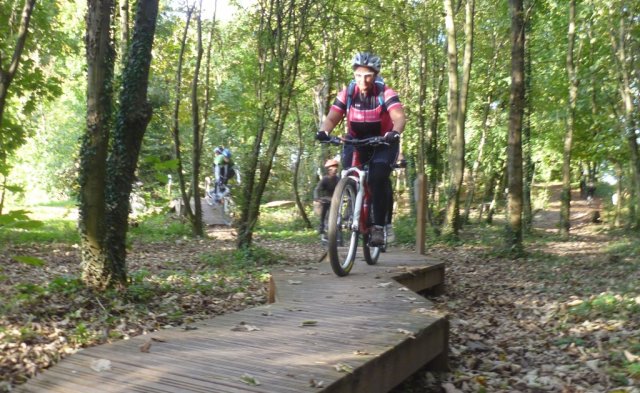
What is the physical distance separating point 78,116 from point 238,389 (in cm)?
2880

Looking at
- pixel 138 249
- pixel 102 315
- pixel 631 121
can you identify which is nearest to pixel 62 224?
pixel 138 249

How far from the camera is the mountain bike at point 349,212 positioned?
17.4ft

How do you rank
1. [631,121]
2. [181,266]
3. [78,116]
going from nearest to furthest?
[181,266] < [631,121] < [78,116]

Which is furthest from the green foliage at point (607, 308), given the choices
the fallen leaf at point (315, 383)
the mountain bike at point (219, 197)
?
the mountain bike at point (219, 197)

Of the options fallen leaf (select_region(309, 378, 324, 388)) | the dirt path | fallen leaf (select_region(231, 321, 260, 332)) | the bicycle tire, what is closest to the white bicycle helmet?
the bicycle tire

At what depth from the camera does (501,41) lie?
20031mm

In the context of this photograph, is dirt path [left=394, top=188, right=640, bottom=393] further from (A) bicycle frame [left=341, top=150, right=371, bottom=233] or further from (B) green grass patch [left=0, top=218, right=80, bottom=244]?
(B) green grass patch [left=0, top=218, right=80, bottom=244]

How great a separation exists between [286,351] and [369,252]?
3345 millimetres

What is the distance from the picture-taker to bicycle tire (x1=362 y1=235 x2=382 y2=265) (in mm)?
6157

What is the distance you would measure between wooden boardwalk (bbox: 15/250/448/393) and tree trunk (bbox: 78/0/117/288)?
1.73m

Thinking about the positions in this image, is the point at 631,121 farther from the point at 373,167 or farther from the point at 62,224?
the point at 62,224

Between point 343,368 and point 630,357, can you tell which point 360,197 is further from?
point 343,368

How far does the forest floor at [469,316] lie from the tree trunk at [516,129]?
4.87 ft

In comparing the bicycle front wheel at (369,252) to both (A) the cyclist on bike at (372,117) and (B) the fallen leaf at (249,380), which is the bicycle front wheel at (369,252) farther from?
(B) the fallen leaf at (249,380)
